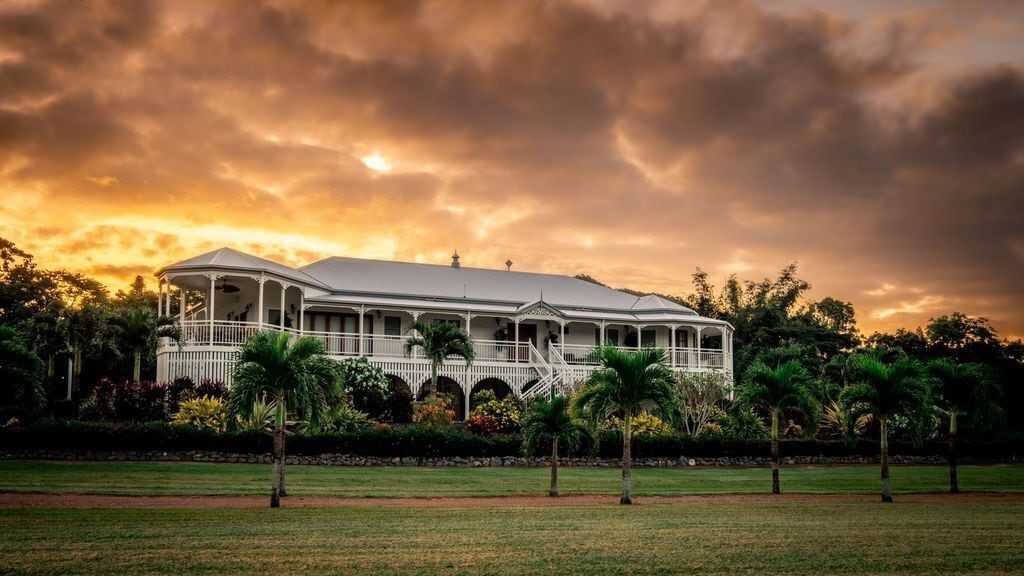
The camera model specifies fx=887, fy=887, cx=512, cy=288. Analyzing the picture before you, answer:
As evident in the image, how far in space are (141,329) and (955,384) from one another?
2815 centimetres

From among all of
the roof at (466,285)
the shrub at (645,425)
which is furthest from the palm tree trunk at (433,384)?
the roof at (466,285)

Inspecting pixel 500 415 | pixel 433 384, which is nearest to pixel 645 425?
pixel 500 415

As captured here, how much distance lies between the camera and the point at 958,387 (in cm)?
2655

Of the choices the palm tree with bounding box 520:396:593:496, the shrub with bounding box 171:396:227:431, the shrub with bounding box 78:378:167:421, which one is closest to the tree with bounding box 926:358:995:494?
the palm tree with bounding box 520:396:593:496

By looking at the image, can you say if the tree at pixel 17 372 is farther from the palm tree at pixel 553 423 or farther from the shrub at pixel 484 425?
the palm tree at pixel 553 423

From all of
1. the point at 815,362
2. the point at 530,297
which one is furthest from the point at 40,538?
the point at 815,362

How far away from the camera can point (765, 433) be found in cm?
3788

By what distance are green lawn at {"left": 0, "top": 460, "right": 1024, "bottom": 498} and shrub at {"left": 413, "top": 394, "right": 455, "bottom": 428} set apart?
411 centimetres

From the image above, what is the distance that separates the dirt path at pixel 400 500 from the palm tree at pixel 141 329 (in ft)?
44.7

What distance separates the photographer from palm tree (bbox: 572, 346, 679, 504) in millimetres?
21406

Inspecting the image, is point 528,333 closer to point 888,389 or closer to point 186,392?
point 186,392

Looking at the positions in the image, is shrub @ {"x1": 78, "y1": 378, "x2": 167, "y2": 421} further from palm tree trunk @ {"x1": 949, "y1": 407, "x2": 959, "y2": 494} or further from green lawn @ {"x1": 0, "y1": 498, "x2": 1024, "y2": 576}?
palm tree trunk @ {"x1": 949, "y1": 407, "x2": 959, "y2": 494}

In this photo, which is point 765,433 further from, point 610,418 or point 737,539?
point 737,539

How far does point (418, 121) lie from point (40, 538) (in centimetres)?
2085
